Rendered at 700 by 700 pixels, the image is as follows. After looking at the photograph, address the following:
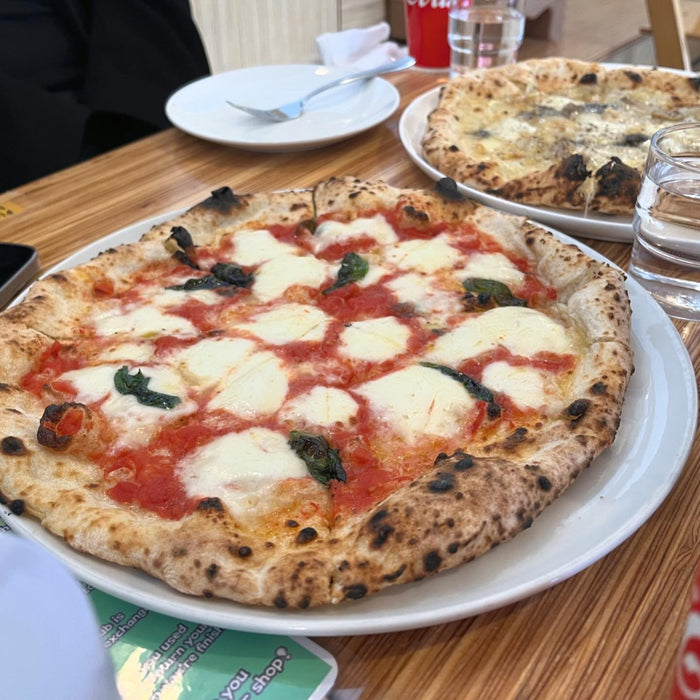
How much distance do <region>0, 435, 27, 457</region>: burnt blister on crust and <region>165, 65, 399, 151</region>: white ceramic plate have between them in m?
1.53

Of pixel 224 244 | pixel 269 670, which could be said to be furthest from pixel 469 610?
pixel 224 244

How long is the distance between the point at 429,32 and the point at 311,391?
262 centimetres

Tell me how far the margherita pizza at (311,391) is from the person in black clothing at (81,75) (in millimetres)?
1629

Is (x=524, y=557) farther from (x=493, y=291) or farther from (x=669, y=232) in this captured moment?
(x=669, y=232)

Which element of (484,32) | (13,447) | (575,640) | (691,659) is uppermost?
(691,659)

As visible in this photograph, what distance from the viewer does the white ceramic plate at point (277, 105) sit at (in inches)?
101

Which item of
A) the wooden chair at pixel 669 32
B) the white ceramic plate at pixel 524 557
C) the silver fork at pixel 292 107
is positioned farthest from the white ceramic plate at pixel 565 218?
the wooden chair at pixel 669 32

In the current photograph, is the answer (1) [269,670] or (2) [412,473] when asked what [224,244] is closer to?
(2) [412,473]

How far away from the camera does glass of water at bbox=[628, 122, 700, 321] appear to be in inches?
65.8

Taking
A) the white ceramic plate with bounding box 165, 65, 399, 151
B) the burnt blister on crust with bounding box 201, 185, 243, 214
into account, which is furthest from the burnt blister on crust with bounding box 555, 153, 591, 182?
the burnt blister on crust with bounding box 201, 185, 243, 214

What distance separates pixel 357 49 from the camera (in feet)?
12.5

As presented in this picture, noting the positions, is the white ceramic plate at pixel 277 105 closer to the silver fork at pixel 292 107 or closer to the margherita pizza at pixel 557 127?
the silver fork at pixel 292 107

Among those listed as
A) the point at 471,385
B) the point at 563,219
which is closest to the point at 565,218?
the point at 563,219

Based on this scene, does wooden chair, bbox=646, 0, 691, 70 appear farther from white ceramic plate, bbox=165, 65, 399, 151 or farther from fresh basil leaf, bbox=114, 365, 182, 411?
fresh basil leaf, bbox=114, 365, 182, 411
